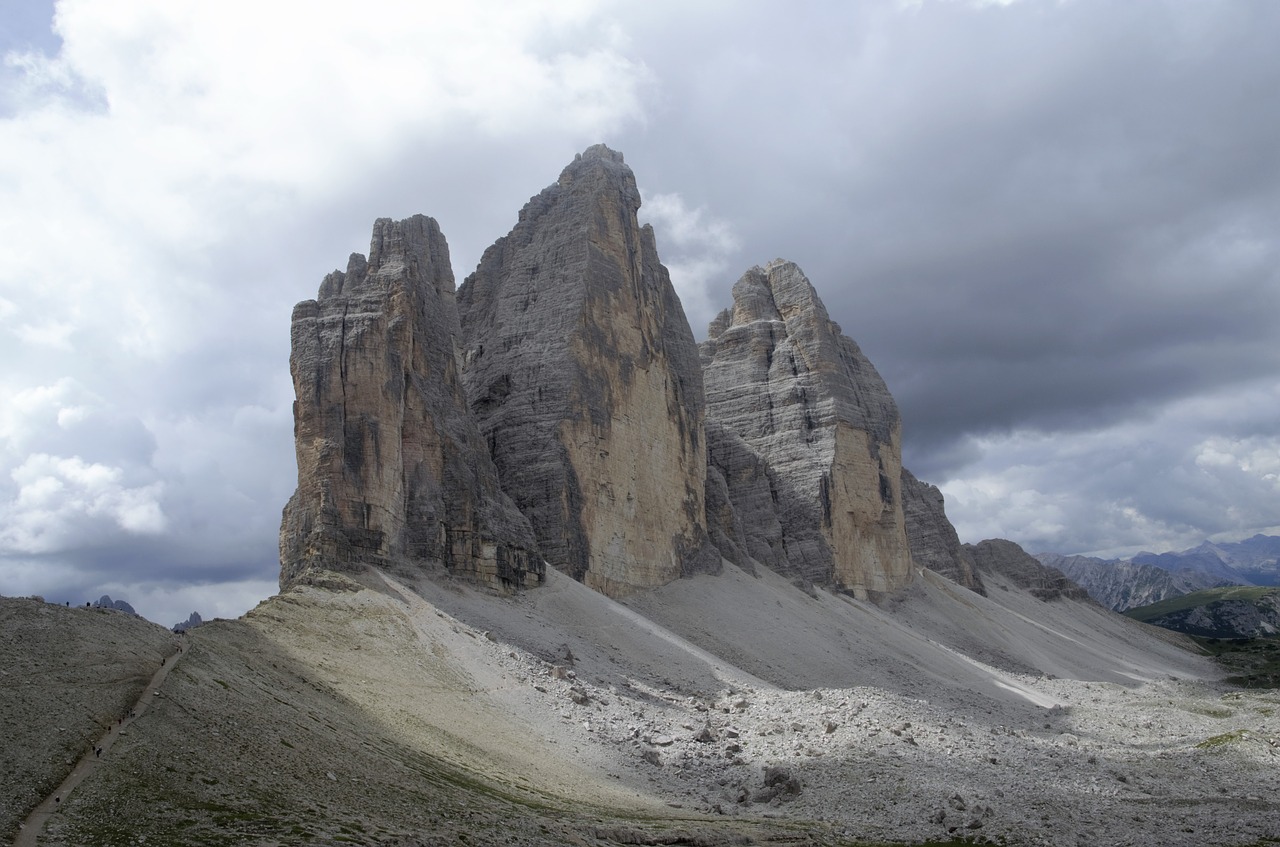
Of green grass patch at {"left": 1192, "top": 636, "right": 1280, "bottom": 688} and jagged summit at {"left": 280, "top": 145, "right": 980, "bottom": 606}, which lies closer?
jagged summit at {"left": 280, "top": 145, "right": 980, "bottom": 606}

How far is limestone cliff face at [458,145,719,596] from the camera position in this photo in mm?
56250

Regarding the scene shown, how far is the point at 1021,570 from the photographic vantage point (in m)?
131

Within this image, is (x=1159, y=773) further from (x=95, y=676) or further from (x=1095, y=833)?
(x=95, y=676)

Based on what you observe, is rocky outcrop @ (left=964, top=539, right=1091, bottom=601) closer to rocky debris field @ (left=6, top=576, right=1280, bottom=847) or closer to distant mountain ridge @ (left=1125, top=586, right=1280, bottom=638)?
distant mountain ridge @ (left=1125, top=586, right=1280, bottom=638)

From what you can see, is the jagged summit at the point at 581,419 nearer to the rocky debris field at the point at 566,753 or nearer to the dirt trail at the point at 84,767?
the rocky debris field at the point at 566,753

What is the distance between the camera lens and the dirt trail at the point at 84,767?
15414 mm

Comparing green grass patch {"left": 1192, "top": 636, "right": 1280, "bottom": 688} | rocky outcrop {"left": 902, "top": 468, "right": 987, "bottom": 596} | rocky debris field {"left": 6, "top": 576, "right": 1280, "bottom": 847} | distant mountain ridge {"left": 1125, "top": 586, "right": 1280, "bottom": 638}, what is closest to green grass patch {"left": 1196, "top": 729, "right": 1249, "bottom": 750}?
rocky debris field {"left": 6, "top": 576, "right": 1280, "bottom": 847}

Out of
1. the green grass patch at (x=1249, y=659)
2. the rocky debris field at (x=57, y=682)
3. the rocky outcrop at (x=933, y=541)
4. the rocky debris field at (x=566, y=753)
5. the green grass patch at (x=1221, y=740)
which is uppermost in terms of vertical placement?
the rocky outcrop at (x=933, y=541)

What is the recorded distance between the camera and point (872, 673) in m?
53.7

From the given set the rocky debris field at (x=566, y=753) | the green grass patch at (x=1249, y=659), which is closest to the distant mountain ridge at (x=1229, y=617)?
the green grass patch at (x=1249, y=659)

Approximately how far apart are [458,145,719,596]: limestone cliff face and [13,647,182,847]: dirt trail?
107ft

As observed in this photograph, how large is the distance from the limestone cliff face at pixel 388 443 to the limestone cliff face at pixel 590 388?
18.8ft

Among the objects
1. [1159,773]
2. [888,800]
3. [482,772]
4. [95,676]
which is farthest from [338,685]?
[1159,773]

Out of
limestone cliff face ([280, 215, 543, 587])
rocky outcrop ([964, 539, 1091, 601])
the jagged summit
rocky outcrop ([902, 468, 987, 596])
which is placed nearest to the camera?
limestone cliff face ([280, 215, 543, 587])
